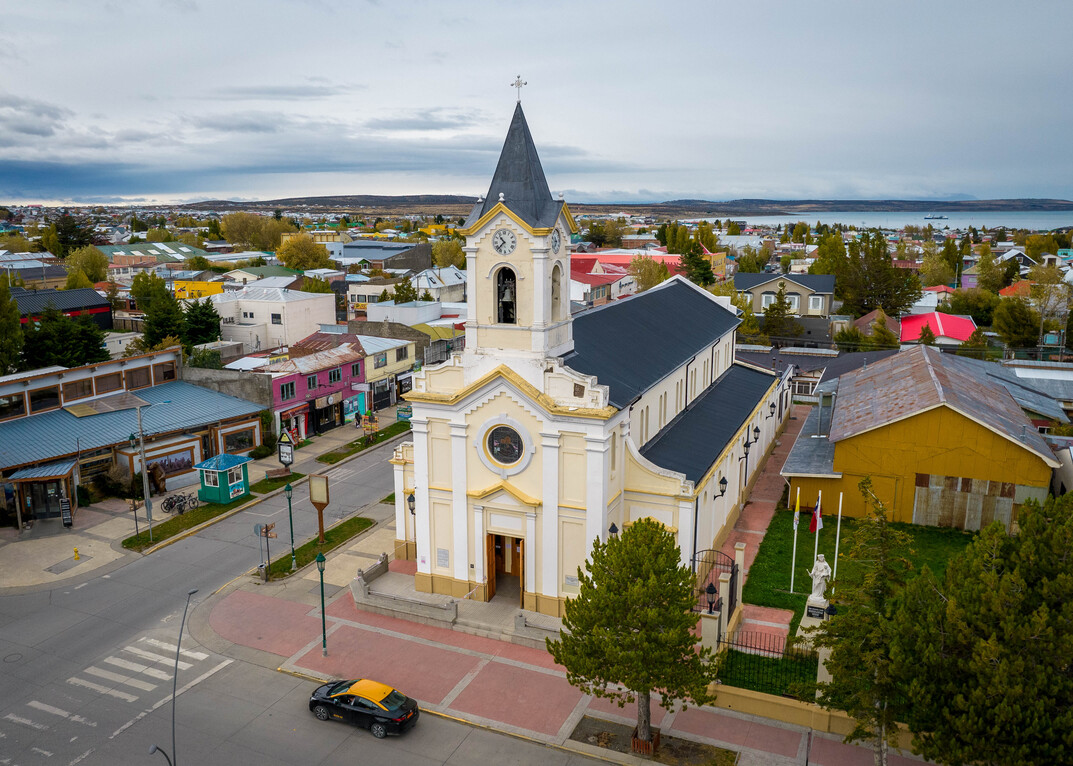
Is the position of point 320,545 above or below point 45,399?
below

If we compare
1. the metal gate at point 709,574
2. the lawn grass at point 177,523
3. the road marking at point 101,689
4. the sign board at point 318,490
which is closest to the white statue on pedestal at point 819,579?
the metal gate at point 709,574

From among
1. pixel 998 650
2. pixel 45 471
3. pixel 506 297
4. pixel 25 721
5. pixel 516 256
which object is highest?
pixel 516 256

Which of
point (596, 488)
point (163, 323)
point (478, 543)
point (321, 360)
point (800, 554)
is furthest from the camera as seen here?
point (163, 323)

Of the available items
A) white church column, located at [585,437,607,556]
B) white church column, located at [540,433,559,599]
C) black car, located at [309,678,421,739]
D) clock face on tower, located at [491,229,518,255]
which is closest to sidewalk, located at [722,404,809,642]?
white church column, located at [585,437,607,556]

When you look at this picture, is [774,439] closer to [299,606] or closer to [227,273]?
[299,606]

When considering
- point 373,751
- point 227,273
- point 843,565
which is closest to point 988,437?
point 843,565

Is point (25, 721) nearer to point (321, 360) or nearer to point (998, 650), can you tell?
point (998, 650)

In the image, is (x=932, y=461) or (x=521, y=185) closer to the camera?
(x=521, y=185)

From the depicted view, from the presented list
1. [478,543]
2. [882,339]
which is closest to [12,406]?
[478,543]

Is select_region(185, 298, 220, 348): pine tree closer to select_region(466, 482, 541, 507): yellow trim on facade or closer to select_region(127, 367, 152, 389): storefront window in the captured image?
select_region(127, 367, 152, 389): storefront window
